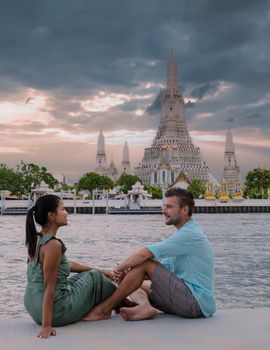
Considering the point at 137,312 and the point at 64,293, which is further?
the point at 137,312

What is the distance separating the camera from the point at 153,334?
550 centimetres

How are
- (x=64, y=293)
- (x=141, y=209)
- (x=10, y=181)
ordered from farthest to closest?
(x=10, y=181), (x=141, y=209), (x=64, y=293)

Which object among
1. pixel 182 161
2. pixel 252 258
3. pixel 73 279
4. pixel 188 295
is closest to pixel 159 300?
pixel 188 295

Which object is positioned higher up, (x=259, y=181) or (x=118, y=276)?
(x=259, y=181)

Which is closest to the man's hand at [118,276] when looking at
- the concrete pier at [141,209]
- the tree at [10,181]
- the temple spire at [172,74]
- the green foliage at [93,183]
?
the concrete pier at [141,209]

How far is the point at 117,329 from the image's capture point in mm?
5695

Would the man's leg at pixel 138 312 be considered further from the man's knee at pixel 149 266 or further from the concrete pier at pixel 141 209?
the concrete pier at pixel 141 209

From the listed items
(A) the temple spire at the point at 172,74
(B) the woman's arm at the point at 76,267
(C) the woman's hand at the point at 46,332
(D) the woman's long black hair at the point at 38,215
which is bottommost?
(C) the woman's hand at the point at 46,332

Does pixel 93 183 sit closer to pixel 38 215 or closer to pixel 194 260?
pixel 194 260

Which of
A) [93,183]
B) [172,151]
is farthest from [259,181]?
[172,151]

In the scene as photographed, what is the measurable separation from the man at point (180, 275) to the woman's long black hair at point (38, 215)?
89cm

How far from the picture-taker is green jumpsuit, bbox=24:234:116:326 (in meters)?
5.66

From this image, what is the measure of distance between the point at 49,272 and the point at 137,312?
3.38 feet

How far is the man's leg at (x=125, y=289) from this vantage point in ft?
19.7
